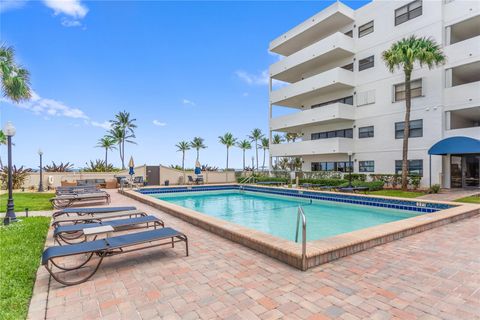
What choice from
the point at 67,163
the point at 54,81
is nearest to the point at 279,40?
the point at 54,81

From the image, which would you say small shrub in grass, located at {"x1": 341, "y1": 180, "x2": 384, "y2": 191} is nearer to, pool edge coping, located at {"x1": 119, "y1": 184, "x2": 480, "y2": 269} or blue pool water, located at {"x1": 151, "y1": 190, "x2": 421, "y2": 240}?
blue pool water, located at {"x1": 151, "y1": 190, "x2": 421, "y2": 240}

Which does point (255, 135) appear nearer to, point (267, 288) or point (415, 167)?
point (415, 167)

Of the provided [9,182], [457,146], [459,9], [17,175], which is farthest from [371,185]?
[17,175]

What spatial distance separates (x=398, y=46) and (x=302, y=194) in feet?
36.8

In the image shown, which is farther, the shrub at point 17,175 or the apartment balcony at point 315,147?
the apartment balcony at point 315,147

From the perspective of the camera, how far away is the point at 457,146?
1505 centimetres

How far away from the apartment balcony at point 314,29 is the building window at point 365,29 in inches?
48.9

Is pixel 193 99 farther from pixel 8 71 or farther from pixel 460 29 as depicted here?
pixel 460 29

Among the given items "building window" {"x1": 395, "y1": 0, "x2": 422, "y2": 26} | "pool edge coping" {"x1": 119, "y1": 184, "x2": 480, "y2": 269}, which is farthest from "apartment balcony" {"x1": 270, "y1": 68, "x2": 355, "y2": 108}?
"pool edge coping" {"x1": 119, "y1": 184, "x2": 480, "y2": 269}

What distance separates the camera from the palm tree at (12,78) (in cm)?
1230

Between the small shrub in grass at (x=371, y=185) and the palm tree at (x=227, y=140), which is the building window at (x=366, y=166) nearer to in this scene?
the small shrub in grass at (x=371, y=185)

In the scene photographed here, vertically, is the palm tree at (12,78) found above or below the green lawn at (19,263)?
above

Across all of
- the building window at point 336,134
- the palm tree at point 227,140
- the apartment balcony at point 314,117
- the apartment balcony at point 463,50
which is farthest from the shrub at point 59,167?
the apartment balcony at point 463,50

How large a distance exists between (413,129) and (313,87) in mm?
8795
